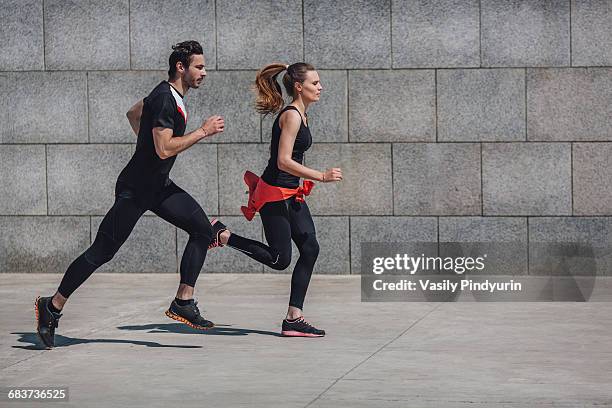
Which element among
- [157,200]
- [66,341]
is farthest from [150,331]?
[157,200]

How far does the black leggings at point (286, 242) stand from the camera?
8.80m

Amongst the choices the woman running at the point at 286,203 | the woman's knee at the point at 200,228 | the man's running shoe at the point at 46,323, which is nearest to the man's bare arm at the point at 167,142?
the woman's knee at the point at 200,228

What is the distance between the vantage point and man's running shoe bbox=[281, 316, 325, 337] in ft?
28.9

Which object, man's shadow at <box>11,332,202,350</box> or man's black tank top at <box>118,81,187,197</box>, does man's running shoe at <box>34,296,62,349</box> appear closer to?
man's shadow at <box>11,332,202,350</box>

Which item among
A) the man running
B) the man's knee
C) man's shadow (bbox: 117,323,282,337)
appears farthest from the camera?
man's shadow (bbox: 117,323,282,337)

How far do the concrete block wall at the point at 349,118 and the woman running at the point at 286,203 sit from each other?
3.05 m

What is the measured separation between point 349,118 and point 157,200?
3.66m

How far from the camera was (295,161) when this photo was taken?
8.82 meters

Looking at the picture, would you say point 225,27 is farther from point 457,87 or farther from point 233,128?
point 457,87

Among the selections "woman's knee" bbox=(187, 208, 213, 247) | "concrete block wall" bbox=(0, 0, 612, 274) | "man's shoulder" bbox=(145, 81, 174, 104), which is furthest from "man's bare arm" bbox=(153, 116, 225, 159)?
"concrete block wall" bbox=(0, 0, 612, 274)

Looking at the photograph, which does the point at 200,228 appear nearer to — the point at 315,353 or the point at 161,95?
the point at 161,95

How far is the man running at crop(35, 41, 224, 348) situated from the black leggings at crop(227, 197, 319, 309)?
352 millimetres

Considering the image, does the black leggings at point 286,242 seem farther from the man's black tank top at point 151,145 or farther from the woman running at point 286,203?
the man's black tank top at point 151,145

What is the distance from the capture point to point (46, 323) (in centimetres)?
840
